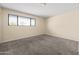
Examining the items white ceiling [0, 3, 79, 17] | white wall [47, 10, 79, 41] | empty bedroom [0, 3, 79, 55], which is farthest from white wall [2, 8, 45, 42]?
white wall [47, 10, 79, 41]

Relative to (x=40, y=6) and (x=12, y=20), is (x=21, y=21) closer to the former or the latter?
(x=12, y=20)

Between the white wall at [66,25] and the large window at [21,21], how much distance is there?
2.04m

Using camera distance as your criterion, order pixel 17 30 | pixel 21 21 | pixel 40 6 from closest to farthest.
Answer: pixel 40 6 → pixel 17 30 → pixel 21 21

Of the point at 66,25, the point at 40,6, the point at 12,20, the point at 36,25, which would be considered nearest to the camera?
the point at 40,6

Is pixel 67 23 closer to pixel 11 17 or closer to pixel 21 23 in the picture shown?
pixel 21 23

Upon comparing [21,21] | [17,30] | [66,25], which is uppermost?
[21,21]

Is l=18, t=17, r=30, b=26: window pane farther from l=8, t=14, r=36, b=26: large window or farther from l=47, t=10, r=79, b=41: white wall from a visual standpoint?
l=47, t=10, r=79, b=41: white wall

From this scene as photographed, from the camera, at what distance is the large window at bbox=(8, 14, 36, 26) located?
4.91 metres

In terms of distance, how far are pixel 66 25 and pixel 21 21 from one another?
3620 millimetres

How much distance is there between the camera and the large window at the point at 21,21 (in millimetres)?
4910

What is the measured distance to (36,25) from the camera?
726 centimetres

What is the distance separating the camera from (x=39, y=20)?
25.1ft

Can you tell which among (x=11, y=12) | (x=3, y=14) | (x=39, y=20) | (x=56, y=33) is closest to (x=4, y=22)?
(x=3, y=14)

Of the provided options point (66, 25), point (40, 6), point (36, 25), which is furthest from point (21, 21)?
point (66, 25)
